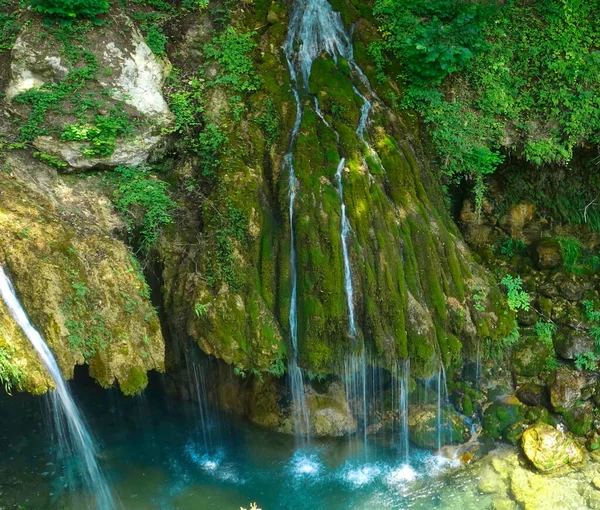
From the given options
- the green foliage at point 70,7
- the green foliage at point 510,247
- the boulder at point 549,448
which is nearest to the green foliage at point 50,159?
the green foliage at point 70,7

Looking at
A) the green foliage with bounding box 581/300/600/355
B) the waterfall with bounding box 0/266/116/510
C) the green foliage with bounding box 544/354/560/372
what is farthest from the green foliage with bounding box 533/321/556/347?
the waterfall with bounding box 0/266/116/510

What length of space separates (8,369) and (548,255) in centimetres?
940

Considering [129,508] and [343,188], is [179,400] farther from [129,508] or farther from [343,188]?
[343,188]

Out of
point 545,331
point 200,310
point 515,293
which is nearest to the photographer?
point 200,310

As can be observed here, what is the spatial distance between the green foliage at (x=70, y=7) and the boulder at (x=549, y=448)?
9.93m

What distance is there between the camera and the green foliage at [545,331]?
888 cm

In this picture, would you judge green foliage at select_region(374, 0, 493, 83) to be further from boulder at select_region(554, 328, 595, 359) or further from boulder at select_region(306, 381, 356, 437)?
boulder at select_region(306, 381, 356, 437)

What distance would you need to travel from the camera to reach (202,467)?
25.3 ft

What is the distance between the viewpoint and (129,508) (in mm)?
6891

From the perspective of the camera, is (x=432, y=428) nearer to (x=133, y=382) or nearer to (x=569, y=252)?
(x=569, y=252)

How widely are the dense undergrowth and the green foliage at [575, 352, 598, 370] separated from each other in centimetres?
351

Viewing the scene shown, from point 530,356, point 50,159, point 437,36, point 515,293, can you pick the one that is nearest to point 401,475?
point 530,356

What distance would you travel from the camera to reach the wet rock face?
7.16 metres

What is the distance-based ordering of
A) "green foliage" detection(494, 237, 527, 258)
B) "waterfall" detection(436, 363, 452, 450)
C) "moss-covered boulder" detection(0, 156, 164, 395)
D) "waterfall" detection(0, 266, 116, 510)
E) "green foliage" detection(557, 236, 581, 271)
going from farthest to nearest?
"green foliage" detection(494, 237, 527, 258), "green foliage" detection(557, 236, 581, 271), "waterfall" detection(436, 363, 452, 450), "moss-covered boulder" detection(0, 156, 164, 395), "waterfall" detection(0, 266, 116, 510)
